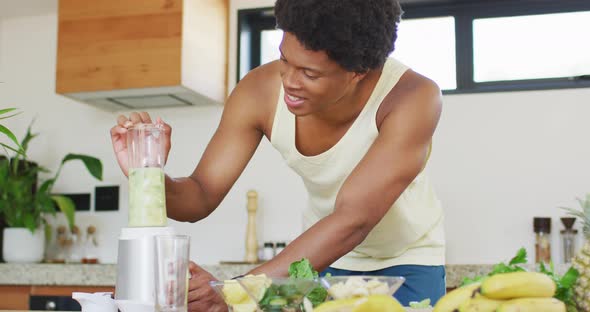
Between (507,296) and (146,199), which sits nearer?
(507,296)

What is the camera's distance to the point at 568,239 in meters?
2.79

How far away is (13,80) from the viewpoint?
3.72 m

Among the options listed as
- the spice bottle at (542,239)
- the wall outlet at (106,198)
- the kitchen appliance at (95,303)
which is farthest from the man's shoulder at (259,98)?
the wall outlet at (106,198)

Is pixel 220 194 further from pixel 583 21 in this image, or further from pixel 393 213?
pixel 583 21

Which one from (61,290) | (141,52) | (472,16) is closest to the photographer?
(61,290)

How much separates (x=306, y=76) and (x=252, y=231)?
6.02ft

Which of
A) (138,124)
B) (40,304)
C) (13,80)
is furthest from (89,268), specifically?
(138,124)

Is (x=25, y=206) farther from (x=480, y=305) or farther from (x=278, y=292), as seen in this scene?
(x=480, y=305)

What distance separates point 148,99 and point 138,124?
205 centimetres

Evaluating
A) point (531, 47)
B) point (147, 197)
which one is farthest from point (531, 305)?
point (531, 47)

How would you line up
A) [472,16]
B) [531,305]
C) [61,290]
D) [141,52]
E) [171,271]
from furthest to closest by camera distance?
[472,16], [141,52], [61,290], [171,271], [531,305]

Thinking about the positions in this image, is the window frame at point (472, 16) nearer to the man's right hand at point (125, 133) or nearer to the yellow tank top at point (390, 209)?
the yellow tank top at point (390, 209)

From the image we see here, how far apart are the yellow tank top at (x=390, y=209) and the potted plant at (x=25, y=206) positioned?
1.74 meters

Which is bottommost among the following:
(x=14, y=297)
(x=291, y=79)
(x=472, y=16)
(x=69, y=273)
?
(x=14, y=297)
